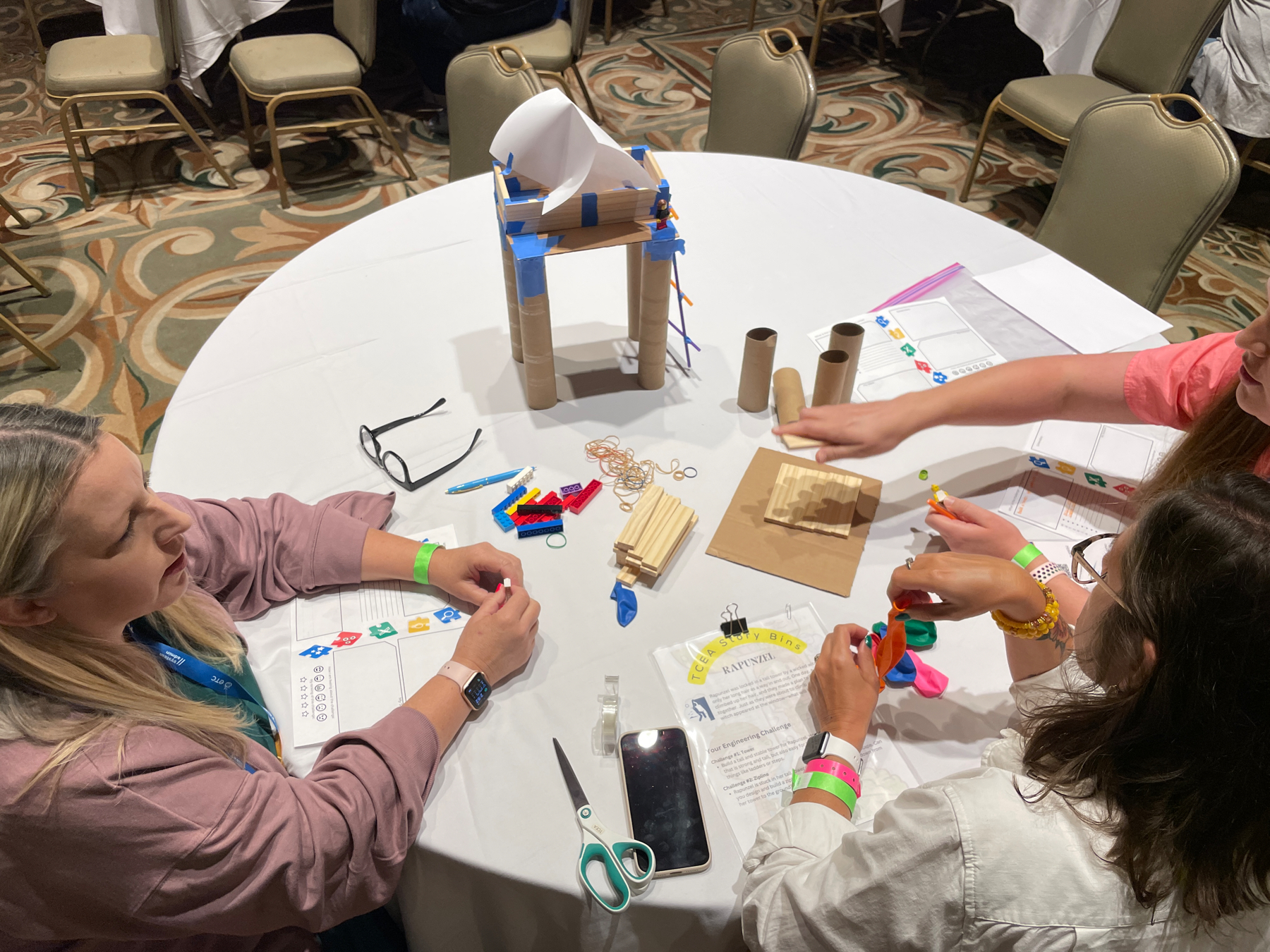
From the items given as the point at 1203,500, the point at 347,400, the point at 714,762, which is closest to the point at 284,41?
the point at 347,400

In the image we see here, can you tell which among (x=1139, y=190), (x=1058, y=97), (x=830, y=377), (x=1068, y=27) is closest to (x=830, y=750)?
(x=830, y=377)

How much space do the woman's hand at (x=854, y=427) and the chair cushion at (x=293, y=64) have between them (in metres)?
2.83

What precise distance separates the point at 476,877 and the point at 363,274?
1.35 metres

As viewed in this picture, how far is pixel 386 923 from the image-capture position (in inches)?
46.6

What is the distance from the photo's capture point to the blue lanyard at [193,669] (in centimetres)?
102

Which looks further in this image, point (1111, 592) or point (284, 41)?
point (284, 41)

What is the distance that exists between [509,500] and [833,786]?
0.68 meters

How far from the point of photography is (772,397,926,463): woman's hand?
1.42 meters

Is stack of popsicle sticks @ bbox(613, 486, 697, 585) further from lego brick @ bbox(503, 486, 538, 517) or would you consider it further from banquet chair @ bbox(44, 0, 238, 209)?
banquet chair @ bbox(44, 0, 238, 209)

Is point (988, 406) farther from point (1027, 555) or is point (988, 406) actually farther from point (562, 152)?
point (562, 152)

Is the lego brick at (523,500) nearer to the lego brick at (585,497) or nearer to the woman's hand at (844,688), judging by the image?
the lego brick at (585,497)

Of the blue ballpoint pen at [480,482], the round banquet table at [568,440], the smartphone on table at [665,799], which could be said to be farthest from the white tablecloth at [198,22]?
the smartphone on table at [665,799]

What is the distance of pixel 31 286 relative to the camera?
3.17 m

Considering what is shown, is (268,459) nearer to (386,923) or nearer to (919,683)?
(386,923)
